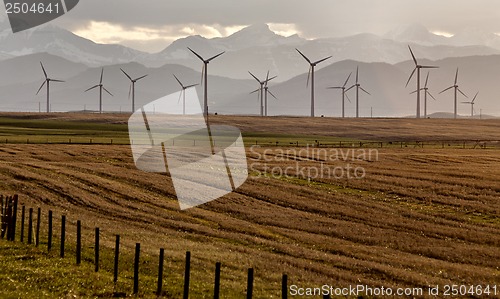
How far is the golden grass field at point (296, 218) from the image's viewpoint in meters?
32.4

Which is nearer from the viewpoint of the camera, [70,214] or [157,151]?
[70,214]

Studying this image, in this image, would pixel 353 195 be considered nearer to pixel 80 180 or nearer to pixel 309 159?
pixel 80 180

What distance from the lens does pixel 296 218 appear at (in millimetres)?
48875

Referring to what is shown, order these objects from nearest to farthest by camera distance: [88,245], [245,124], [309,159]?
[88,245] → [309,159] → [245,124]

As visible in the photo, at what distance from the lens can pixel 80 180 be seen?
61.8 m

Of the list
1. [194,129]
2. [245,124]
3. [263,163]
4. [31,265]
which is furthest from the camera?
[245,124]

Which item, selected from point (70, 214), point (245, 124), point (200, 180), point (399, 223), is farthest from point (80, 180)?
point (245, 124)

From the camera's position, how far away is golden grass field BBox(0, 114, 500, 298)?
32.4 meters

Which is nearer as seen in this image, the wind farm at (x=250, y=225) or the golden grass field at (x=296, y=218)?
the wind farm at (x=250, y=225)

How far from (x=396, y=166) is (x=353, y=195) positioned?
25776 millimetres

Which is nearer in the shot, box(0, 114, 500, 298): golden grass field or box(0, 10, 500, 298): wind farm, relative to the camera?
box(0, 10, 500, 298): wind farm

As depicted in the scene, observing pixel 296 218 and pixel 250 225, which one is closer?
pixel 250 225

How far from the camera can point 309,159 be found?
299 feet

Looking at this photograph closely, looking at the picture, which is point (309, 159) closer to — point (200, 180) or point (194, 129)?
point (200, 180)
